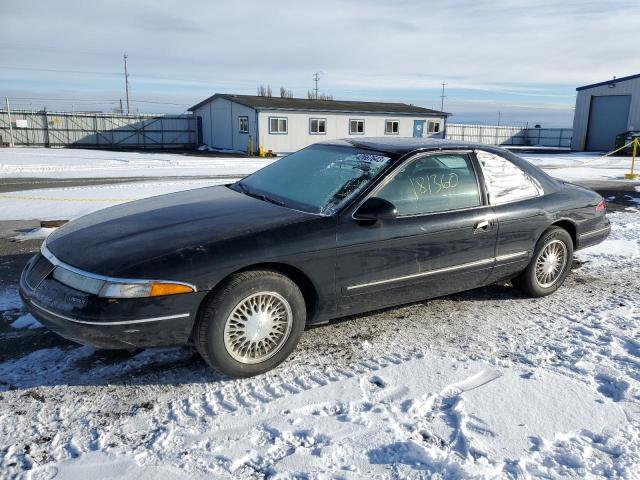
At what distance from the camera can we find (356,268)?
3656mm

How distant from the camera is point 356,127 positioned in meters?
32.8

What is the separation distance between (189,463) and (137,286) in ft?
3.40

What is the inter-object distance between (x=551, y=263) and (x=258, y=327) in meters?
3.07

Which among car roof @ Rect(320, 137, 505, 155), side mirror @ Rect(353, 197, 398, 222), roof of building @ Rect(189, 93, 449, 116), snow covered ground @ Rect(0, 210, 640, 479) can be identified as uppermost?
roof of building @ Rect(189, 93, 449, 116)

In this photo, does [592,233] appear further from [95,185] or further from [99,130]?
[99,130]

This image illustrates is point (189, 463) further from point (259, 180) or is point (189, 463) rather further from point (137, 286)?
point (259, 180)

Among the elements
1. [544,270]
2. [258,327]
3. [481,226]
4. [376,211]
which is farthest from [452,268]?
[258,327]

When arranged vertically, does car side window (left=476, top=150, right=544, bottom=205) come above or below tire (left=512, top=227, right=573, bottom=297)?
above

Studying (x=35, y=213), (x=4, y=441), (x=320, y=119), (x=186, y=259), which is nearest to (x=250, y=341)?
(x=186, y=259)

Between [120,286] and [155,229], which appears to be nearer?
[120,286]

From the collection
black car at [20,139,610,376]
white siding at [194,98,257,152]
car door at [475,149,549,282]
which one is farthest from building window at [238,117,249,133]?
car door at [475,149,549,282]

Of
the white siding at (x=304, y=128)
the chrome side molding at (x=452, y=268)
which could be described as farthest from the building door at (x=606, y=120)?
the chrome side molding at (x=452, y=268)

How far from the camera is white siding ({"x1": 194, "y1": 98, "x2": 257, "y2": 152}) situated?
100 feet

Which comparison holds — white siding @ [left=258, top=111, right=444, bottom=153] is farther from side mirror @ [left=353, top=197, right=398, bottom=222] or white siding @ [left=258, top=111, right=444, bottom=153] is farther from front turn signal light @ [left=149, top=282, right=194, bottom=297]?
front turn signal light @ [left=149, top=282, right=194, bottom=297]
